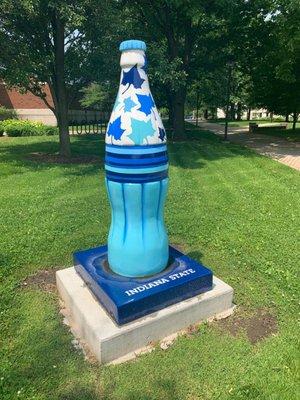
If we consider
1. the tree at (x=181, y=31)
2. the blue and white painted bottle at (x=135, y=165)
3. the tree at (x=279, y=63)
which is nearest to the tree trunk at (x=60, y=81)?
the tree at (x=181, y=31)

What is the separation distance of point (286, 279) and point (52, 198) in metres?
5.98

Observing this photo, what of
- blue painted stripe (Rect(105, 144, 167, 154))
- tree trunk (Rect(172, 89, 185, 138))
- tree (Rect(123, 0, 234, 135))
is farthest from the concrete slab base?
tree trunk (Rect(172, 89, 185, 138))

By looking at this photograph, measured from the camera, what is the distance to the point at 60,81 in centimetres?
1455

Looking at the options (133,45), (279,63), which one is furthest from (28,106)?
(133,45)

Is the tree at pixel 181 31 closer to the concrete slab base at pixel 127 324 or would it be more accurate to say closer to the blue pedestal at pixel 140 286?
the blue pedestal at pixel 140 286

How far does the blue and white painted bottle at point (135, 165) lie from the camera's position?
3932 millimetres

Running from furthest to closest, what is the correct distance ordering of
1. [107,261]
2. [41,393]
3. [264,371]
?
[107,261] → [264,371] → [41,393]

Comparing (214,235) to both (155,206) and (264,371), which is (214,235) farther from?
(264,371)

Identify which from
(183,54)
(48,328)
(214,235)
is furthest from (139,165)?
(183,54)

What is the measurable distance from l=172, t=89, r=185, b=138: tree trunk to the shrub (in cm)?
1867

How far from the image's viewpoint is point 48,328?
416 centimetres

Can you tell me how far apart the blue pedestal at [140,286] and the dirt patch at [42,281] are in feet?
1.81

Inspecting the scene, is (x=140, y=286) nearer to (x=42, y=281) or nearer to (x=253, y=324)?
(x=253, y=324)

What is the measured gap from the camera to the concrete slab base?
371 centimetres
